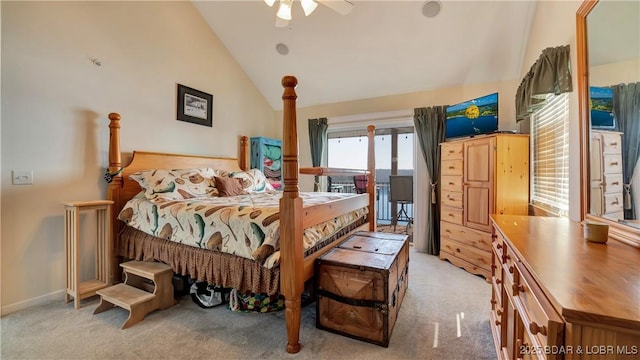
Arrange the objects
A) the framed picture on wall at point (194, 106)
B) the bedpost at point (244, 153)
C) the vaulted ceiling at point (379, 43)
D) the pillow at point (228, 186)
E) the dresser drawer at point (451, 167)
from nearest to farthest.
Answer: the vaulted ceiling at point (379, 43) → the pillow at point (228, 186) → the dresser drawer at point (451, 167) → the framed picture on wall at point (194, 106) → the bedpost at point (244, 153)

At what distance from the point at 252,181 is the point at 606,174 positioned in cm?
326

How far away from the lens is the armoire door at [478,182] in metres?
2.87

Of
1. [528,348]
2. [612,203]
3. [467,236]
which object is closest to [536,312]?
[528,348]

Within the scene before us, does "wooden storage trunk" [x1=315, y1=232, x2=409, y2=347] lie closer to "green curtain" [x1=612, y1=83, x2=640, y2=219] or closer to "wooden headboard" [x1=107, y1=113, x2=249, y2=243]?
"green curtain" [x1=612, y1=83, x2=640, y2=219]

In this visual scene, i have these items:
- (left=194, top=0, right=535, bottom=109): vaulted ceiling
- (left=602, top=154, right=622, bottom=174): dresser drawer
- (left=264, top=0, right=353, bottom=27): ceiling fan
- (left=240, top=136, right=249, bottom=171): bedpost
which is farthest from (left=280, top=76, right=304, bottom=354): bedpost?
(left=240, top=136, right=249, bottom=171): bedpost

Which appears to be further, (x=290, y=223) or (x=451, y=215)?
(x=451, y=215)

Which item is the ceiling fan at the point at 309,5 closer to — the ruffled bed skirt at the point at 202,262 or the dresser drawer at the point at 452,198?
the ruffled bed skirt at the point at 202,262

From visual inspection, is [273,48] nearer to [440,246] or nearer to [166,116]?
[166,116]

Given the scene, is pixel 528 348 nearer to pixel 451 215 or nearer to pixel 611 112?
pixel 611 112

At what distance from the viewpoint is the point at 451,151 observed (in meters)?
3.34

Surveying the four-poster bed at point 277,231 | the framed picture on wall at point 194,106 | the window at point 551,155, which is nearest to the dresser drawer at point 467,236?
the window at point 551,155

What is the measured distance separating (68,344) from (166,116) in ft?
7.98

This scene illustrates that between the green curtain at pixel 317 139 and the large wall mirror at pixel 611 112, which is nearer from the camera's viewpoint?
the large wall mirror at pixel 611 112

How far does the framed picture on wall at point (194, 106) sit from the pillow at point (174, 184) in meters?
0.89
